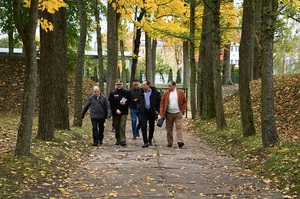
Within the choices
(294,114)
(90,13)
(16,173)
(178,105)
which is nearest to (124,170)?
(16,173)

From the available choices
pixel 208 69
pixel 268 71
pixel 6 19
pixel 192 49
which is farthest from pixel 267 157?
pixel 6 19

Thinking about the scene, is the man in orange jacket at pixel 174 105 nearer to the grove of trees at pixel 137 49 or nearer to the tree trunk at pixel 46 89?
the grove of trees at pixel 137 49

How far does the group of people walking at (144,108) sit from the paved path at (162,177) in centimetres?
106

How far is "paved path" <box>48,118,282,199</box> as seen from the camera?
699cm

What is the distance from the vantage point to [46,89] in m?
11.4

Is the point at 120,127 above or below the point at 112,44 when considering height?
below

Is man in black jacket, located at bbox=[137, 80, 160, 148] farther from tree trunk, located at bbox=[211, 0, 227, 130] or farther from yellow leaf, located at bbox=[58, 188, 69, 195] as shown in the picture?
yellow leaf, located at bbox=[58, 188, 69, 195]

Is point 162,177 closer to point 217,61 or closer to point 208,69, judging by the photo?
point 217,61

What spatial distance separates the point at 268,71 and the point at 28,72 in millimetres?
5346

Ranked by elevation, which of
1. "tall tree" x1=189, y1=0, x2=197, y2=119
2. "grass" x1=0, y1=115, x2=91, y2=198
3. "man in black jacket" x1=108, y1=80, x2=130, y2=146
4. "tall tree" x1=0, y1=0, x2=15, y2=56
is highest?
"tall tree" x1=0, y1=0, x2=15, y2=56

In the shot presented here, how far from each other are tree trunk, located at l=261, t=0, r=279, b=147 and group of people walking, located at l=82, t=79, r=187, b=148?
2.92 meters

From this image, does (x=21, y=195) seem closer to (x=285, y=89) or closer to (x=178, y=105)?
(x=178, y=105)

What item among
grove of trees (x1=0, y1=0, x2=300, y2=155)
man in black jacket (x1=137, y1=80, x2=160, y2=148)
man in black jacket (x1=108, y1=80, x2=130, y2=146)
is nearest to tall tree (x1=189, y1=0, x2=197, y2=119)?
grove of trees (x1=0, y1=0, x2=300, y2=155)

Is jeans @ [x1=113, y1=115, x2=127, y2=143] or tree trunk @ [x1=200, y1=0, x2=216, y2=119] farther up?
tree trunk @ [x1=200, y1=0, x2=216, y2=119]
